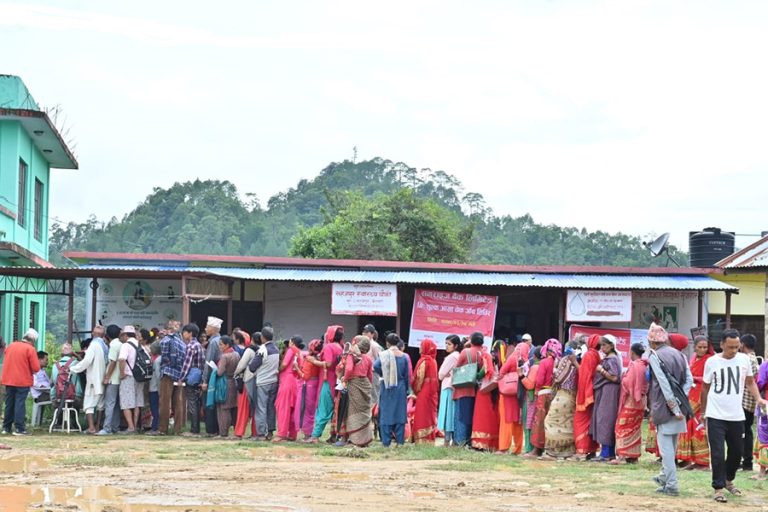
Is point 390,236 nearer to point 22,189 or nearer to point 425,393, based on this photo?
point 22,189

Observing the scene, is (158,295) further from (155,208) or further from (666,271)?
(155,208)

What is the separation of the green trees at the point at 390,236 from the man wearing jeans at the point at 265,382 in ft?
61.5

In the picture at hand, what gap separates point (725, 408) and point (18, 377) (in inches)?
371

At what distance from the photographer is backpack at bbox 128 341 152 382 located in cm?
1559

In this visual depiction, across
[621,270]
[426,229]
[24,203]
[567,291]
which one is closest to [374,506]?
[567,291]

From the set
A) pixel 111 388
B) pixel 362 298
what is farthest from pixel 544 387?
pixel 362 298

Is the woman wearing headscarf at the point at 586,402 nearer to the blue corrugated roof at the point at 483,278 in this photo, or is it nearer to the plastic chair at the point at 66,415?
the plastic chair at the point at 66,415

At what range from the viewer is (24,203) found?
2431 cm

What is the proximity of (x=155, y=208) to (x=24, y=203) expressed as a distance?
3804 centimetres

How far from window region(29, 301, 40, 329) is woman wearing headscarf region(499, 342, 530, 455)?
15.3 metres

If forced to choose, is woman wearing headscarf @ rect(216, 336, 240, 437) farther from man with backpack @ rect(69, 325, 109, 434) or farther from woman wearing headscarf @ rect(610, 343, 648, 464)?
woman wearing headscarf @ rect(610, 343, 648, 464)

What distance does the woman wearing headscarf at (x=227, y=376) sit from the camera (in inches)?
609

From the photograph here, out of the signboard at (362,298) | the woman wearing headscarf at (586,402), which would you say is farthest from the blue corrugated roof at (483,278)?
the woman wearing headscarf at (586,402)

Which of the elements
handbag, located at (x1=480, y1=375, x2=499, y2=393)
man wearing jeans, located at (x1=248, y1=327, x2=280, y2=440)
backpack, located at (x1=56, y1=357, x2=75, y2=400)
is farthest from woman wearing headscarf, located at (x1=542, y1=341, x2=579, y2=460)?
backpack, located at (x1=56, y1=357, x2=75, y2=400)
